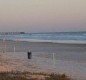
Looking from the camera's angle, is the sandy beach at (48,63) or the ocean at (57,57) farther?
the ocean at (57,57)

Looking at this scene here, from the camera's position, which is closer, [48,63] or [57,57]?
[48,63]

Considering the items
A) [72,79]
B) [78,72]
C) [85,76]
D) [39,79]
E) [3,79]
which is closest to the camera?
[3,79]

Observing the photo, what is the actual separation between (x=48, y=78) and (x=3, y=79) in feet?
8.03

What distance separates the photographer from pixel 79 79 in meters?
18.6

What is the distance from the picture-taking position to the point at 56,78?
643 inches

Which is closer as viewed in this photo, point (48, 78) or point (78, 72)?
point (48, 78)

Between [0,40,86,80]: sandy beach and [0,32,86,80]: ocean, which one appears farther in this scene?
[0,32,86,80]: ocean

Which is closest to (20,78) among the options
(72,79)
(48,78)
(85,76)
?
(48,78)

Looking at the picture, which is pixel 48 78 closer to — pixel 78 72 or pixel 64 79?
pixel 64 79

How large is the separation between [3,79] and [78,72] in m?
8.02

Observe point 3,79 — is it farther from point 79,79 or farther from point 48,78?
point 79,79

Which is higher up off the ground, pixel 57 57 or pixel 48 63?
pixel 57 57

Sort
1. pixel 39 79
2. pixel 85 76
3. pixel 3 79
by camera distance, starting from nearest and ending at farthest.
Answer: pixel 3 79 < pixel 39 79 < pixel 85 76

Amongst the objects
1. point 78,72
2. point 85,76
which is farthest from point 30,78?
point 78,72
